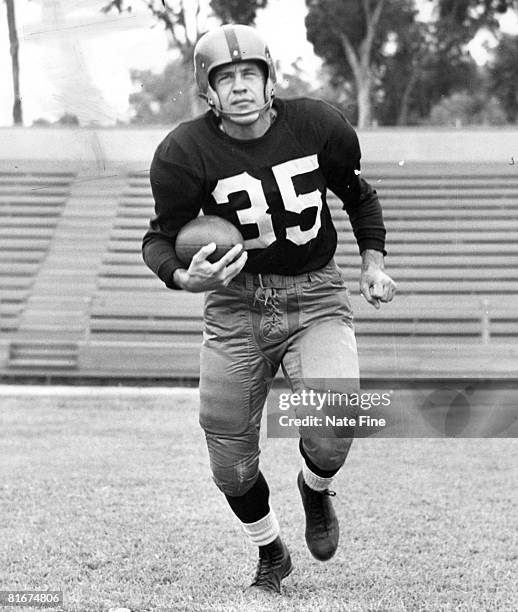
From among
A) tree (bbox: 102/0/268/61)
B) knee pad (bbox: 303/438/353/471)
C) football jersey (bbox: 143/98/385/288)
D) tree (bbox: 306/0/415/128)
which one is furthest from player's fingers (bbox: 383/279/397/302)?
tree (bbox: 306/0/415/128)

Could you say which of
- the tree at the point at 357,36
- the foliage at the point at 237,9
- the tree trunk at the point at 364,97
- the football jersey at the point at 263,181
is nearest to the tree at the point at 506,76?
the tree at the point at 357,36

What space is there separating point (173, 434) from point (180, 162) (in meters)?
3.09

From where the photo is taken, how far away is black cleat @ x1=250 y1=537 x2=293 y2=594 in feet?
10.1

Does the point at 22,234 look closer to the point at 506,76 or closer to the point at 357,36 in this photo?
the point at 357,36

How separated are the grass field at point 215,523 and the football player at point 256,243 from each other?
0.98ft

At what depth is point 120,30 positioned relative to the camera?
375cm

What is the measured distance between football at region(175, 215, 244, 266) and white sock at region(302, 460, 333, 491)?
704 millimetres

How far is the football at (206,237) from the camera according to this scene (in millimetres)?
2773

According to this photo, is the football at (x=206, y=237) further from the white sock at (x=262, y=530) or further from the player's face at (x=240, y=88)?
the white sock at (x=262, y=530)

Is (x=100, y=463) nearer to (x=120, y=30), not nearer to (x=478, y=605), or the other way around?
(x=120, y=30)

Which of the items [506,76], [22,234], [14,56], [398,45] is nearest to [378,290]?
[14,56]

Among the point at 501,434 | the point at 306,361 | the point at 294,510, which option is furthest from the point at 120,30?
the point at 501,434

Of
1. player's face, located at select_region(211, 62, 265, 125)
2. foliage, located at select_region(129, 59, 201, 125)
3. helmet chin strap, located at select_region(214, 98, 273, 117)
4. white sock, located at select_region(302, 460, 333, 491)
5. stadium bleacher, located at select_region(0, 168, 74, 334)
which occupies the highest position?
player's face, located at select_region(211, 62, 265, 125)

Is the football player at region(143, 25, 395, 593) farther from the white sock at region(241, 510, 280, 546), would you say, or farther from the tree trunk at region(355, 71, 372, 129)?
the tree trunk at region(355, 71, 372, 129)
